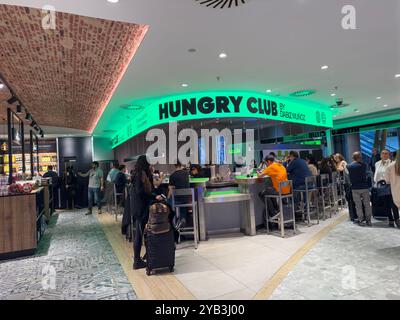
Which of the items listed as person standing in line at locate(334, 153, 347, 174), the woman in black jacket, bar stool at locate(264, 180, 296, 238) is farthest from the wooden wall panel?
person standing in line at locate(334, 153, 347, 174)

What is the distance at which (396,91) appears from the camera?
27.4ft

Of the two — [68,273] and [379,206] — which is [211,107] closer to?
[379,206]

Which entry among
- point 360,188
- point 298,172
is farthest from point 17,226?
point 360,188

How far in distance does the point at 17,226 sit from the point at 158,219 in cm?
261

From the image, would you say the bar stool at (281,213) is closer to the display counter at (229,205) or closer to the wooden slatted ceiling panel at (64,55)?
the display counter at (229,205)

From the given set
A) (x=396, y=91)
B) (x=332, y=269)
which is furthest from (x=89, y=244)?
(x=396, y=91)

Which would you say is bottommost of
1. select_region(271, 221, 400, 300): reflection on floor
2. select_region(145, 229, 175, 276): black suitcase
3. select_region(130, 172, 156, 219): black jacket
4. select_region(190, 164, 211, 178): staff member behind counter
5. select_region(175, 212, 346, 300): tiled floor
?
select_region(175, 212, 346, 300): tiled floor

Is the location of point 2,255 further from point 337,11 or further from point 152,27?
point 337,11

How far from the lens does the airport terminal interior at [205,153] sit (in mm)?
3258

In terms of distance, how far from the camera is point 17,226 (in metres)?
4.45

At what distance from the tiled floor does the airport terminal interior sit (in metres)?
0.03

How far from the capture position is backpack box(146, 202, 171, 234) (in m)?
3.42

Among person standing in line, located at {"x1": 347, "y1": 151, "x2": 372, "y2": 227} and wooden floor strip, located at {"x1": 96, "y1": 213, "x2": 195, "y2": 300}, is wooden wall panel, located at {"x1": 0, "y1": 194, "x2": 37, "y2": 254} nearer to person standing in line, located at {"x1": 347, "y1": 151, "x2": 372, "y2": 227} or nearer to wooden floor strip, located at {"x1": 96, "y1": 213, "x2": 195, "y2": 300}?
wooden floor strip, located at {"x1": 96, "y1": 213, "x2": 195, "y2": 300}

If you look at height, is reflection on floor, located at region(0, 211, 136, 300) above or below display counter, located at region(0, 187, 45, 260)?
below
